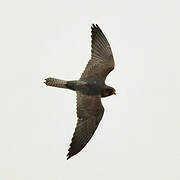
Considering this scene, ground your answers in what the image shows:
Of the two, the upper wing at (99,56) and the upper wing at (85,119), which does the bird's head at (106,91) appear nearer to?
the upper wing at (85,119)

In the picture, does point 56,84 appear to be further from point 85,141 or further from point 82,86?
point 85,141

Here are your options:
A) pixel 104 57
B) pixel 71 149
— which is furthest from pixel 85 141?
pixel 104 57

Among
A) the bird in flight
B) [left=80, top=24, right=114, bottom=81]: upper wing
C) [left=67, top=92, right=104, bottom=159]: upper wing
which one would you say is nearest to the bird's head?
the bird in flight

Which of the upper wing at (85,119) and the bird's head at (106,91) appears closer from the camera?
the upper wing at (85,119)

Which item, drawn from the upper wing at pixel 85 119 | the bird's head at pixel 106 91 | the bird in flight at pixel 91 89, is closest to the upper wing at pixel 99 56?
the bird in flight at pixel 91 89

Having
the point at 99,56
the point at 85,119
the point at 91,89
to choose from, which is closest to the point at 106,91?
the point at 91,89

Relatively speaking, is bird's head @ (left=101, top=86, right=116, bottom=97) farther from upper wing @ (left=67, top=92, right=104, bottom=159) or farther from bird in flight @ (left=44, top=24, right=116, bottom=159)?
upper wing @ (left=67, top=92, right=104, bottom=159)
